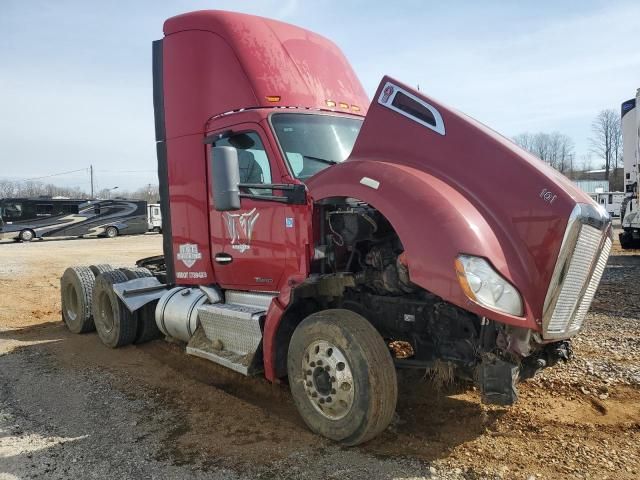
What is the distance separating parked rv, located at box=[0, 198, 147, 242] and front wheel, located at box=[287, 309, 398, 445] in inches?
1234

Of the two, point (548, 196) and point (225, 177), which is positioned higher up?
point (225, 177)

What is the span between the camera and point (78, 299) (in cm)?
755

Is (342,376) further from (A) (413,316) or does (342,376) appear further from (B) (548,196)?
(B) (548,196)

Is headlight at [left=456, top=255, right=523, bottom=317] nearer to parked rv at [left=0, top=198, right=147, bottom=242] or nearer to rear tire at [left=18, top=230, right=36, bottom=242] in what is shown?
parked rv at [left=0, top=198, right=147, bottom=242]

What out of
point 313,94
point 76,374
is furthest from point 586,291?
point 76,374

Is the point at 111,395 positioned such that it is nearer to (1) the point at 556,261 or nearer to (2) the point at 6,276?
(1) the point at 556,261

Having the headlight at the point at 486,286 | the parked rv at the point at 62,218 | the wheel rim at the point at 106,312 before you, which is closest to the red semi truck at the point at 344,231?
the headlight at the point at 486,286

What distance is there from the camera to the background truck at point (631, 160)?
548 inches

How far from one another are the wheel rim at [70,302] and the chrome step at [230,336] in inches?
128

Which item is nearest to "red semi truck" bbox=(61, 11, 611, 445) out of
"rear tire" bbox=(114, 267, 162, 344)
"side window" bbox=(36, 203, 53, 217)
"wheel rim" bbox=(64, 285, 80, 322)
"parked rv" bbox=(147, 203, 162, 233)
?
"rear tire" bbox=(114, 267, 162, 344)

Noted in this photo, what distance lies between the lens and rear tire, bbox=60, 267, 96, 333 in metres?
7.47

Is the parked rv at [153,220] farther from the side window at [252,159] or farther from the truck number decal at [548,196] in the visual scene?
the truck number decal at [548,196]

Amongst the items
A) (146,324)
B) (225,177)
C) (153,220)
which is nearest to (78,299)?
(146,324)

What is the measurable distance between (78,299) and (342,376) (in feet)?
16.9
